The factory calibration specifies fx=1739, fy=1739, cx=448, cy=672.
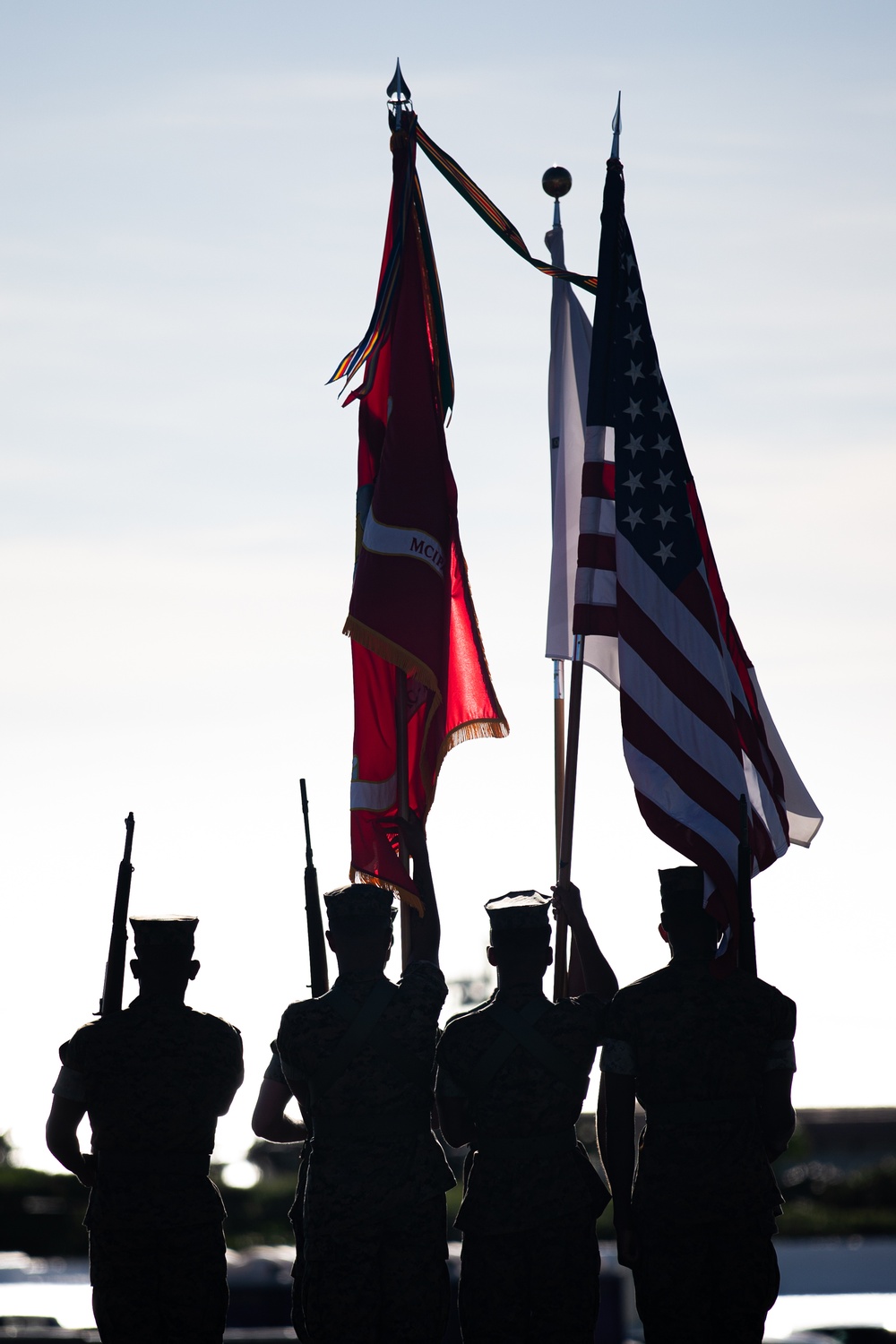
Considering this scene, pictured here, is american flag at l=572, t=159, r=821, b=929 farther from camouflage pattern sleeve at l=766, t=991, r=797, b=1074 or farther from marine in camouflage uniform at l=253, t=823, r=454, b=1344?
marine in camouflage uniform at l=253, t=823, r=454, b=1344

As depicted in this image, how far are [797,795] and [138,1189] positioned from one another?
3.72 metres

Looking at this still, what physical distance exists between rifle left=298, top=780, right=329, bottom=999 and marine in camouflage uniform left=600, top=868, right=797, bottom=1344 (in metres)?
1.39

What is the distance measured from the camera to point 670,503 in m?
8.03

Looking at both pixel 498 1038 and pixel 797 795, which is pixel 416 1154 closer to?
pixel 498 1038

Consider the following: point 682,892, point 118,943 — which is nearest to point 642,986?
point 682,892

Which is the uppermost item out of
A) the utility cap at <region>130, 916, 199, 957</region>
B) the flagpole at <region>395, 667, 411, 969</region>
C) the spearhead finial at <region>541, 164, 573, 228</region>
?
the spearhead finial at <region>541, 164, 573, 228</region>

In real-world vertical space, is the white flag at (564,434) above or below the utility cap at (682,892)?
above

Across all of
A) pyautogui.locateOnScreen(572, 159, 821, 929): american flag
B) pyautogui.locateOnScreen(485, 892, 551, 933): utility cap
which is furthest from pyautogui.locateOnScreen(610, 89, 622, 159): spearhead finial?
pyautogui.locateOnScreen(485, 892, 551, 933): utility cap

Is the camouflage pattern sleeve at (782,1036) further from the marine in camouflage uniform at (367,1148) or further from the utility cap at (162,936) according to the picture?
the utility cap at (162,936)

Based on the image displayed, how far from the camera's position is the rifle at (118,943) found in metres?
6.96

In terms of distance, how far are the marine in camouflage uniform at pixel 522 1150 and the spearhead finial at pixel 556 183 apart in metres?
4.44

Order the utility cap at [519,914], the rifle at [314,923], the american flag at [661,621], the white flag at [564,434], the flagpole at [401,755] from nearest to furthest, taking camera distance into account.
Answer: the utility cap at [519,914] < the rifle at [314,923] < the american flag at [661,621] < the flagpole at [401,755] < the white flag at [564,434]

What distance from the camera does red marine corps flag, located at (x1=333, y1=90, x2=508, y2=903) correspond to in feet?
26.4

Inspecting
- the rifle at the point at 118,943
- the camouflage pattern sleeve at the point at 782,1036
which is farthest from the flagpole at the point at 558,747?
the rifle at the point at 118,943
